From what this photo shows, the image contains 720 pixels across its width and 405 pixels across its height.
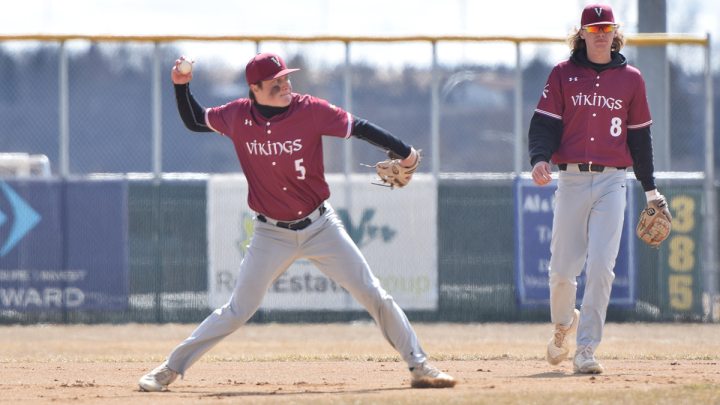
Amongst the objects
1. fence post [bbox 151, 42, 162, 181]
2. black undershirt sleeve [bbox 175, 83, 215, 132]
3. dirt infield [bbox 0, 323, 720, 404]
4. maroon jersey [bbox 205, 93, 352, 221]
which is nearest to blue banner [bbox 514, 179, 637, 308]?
dirt infield [bbox 0, 323, 720, 404]

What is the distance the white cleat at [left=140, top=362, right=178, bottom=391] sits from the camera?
4.70m

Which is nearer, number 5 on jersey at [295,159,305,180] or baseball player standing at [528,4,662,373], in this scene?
number 5 on jersey at [295,159,305,180]

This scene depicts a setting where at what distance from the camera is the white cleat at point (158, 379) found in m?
4.70

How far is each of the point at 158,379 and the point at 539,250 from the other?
6.45 metres

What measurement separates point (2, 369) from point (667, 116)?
334 inches

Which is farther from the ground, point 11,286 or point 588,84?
point 588,84

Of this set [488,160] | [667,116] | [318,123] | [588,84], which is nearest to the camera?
[318,123]

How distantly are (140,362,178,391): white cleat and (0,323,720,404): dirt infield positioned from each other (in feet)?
0.20

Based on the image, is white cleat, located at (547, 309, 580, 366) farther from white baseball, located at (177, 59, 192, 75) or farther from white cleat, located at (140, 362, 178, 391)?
white baseball, located at (177, 59, 192, 75)

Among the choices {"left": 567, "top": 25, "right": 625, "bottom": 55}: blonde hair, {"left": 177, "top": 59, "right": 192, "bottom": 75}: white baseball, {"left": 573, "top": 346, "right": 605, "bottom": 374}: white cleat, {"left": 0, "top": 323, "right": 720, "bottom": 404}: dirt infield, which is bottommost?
{"left": 0, "top": 323, "right": 720, "bottom": 404}: dirt infield

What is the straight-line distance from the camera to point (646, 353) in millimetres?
7016

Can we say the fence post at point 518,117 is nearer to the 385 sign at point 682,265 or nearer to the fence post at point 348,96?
the 385 sign at point 682,265

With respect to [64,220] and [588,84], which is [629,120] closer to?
[588,84]

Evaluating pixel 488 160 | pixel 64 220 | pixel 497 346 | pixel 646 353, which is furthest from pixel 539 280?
pixel 488 160
